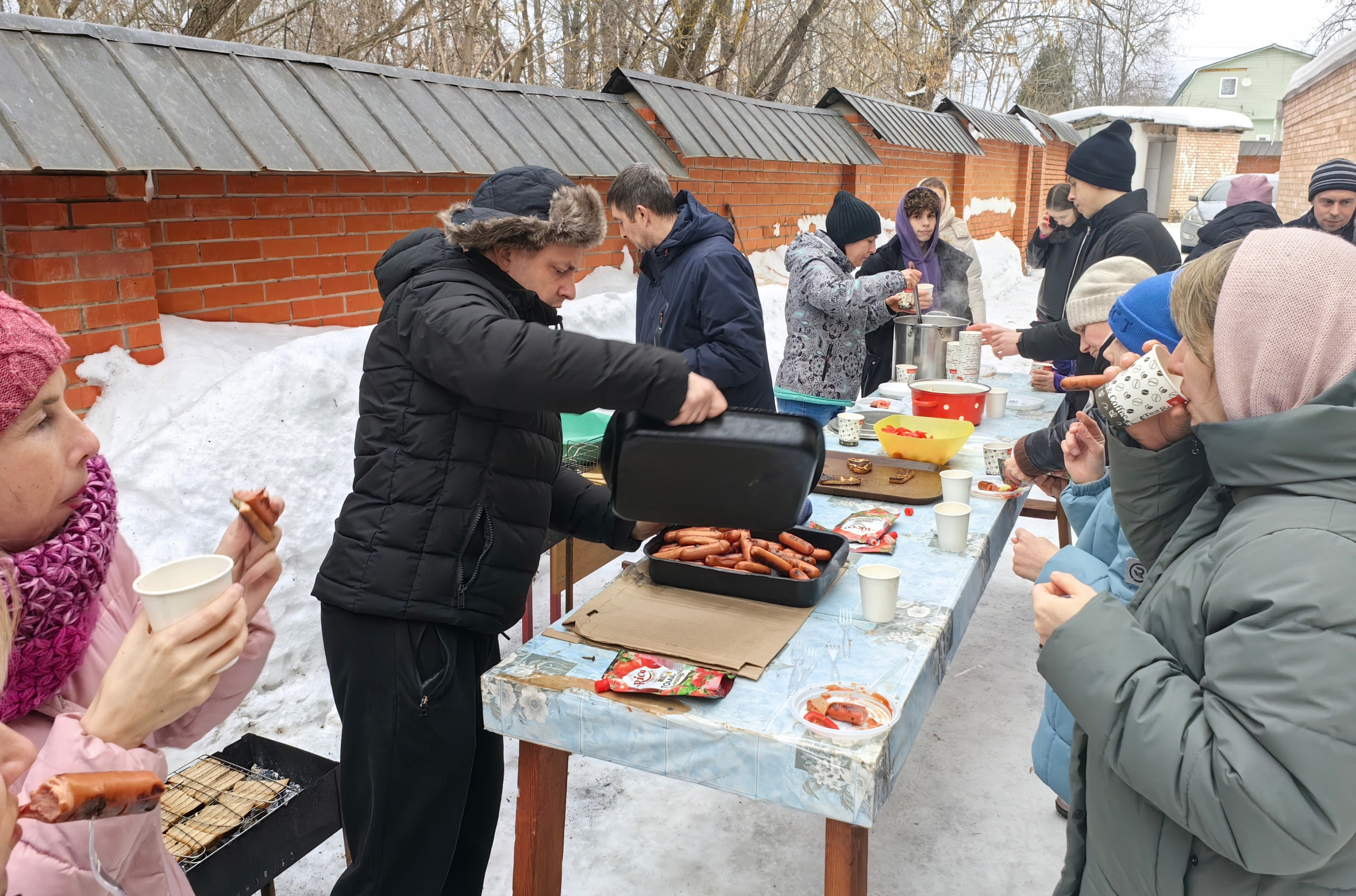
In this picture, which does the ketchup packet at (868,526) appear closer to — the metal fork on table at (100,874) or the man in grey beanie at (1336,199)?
the metal fork on table at (100,874)

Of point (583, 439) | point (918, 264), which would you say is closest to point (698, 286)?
point (583, 439)

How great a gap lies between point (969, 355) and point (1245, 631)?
12.9 ft

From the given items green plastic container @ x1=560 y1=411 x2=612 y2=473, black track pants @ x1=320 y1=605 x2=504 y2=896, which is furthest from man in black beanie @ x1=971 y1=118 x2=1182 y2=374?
black track pants @ x1=320 y1=605 x2=504 y2=896

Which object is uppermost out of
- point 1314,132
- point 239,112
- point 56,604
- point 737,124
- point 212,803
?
point 1314,132

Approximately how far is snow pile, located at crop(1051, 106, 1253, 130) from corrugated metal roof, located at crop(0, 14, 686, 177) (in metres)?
29.0

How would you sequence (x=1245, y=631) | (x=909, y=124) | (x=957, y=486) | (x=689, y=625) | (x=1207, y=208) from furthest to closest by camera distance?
(x=1207, y=208) → (x=909, y=124) → (x=957, y=486) → (x=689, y=625) → (x=1245, y=631)

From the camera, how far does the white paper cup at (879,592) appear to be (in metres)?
2.30

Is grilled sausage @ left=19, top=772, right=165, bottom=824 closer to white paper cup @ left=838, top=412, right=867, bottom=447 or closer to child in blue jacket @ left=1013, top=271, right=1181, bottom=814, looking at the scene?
child in blue jacket @ left=1013, top=271, right=1181, bottom=814

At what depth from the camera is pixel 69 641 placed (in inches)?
53.2

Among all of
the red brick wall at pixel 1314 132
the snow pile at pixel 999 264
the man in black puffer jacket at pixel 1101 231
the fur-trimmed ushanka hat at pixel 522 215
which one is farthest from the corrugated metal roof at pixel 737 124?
the red brick wall at pixel 1314 132

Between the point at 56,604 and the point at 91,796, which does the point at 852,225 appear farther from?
the point at 91,796

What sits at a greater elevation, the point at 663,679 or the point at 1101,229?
the point at 1101,229

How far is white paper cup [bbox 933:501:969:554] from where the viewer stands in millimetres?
2828

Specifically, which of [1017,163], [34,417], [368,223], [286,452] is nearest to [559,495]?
[34,417]
